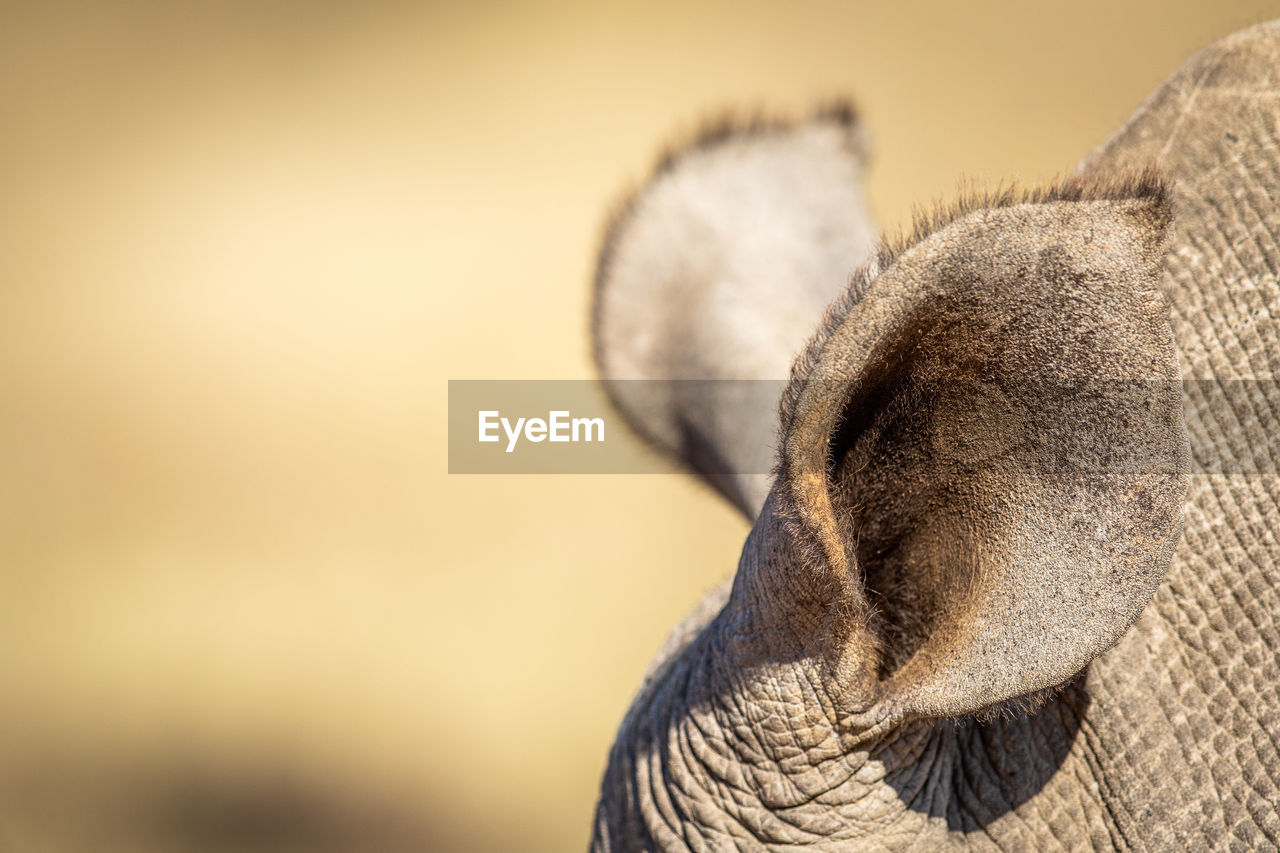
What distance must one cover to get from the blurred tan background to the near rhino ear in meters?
2.55

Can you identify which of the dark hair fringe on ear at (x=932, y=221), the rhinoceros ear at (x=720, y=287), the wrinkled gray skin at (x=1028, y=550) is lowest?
the wrinkled gray skin at (x=1028, y=550)

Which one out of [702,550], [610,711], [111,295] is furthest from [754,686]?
[111,295]

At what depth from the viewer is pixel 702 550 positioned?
401cm

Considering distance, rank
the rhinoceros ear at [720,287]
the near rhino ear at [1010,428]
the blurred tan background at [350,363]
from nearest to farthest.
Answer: the near rhino ear at [1010,428] → the rhinoceros ear at [720,287] → the blurred tan background at [350,363]

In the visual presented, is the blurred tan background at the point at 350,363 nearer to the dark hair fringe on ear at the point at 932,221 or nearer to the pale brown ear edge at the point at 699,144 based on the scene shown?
the pale brown ear edge at the point at 699,144

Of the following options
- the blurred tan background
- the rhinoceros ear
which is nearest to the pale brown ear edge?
the rhinoceros ear

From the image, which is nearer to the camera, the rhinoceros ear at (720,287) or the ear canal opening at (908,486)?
the ear canal opening at (908,486)

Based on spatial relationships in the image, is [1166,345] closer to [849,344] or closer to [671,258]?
[849,344]

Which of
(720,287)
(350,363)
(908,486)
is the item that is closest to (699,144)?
(720,287)

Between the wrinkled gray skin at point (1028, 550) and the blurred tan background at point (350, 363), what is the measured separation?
237cm

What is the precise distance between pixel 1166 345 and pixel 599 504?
11.9 ft

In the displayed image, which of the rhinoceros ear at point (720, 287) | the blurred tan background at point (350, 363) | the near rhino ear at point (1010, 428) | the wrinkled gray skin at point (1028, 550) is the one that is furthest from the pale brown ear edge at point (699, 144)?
the blurred tan background at point (350, 363)

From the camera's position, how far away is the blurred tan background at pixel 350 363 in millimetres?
3490

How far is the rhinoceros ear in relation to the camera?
3.94ft
